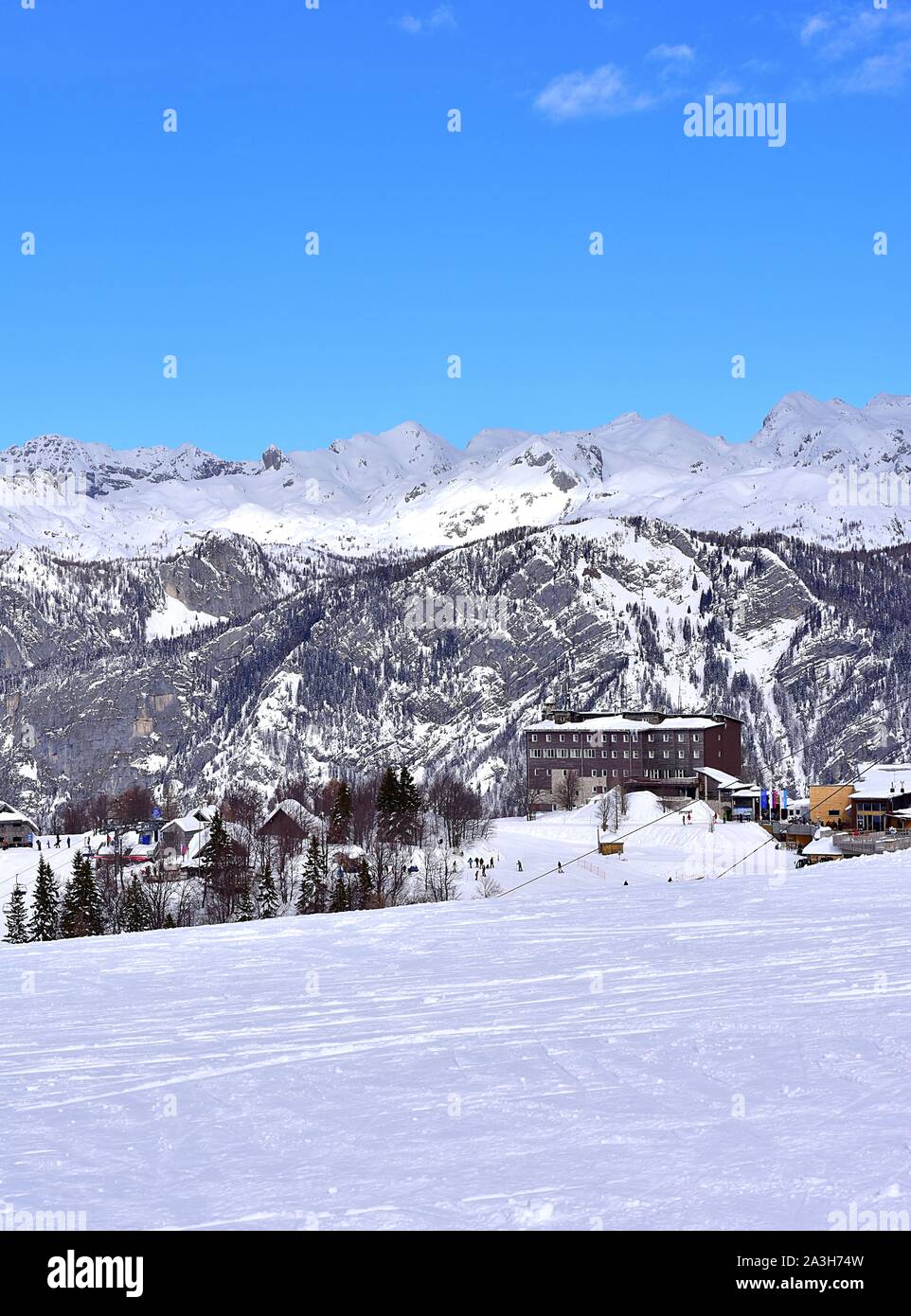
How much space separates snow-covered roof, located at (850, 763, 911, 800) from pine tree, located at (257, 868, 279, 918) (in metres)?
47.1

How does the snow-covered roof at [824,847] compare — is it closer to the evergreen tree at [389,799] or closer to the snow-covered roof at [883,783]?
the snow-covered roof at [883,783]

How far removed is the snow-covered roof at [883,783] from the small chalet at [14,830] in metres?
79.4

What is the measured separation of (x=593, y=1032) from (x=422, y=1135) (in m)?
3.74

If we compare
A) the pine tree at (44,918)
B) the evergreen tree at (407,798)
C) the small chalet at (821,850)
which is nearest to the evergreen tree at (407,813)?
the evergreen tree at (407,798)

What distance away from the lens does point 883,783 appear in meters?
104

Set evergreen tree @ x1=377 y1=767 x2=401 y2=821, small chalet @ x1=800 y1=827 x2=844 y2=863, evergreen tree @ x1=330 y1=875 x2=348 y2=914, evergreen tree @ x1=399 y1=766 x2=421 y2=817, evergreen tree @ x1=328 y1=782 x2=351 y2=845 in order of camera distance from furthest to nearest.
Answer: evergreen tree @ x1=328 y1=782 x2=351 y2=845, evergreen tree @ x1=399 y1=766 x2=421 y2=817, evergreen tree @ x1=377 y1=767 x2=401 y2=821, small chalet @ x1=800 y1=827 x2=844 y2=863, evergreen tree @ x1=330 y1=875 x2=348 y2=914

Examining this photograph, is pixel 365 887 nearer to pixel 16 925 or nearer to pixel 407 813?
pixel 16 925

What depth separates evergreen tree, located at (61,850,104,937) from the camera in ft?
220

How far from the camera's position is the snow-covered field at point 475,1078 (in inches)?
358

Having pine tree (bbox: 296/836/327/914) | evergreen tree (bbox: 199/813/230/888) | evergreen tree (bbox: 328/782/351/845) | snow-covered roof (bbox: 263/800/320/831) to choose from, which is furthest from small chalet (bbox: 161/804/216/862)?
pine tree (bbox: 296/836/327/914)

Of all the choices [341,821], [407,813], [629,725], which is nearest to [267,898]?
[407,813]

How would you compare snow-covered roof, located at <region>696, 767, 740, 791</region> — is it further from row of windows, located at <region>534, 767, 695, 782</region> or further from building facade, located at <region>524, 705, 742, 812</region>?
row of windows, located at <region>534, 767, 695, 782</region>
